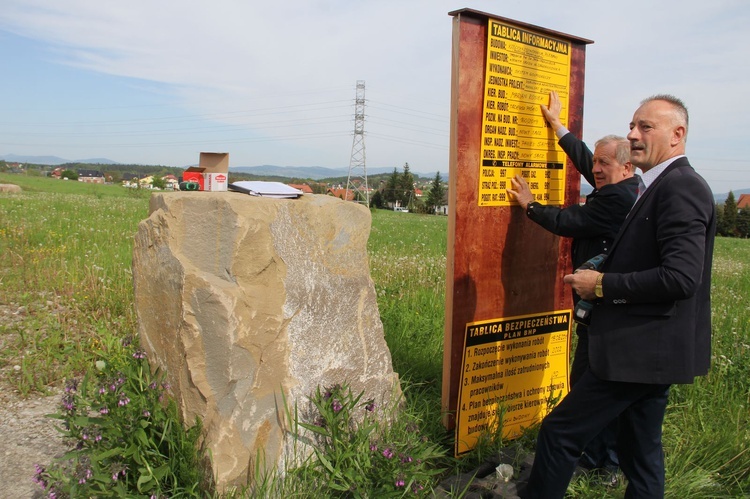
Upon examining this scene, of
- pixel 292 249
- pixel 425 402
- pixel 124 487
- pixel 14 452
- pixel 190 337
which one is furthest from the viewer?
pixel 425 402

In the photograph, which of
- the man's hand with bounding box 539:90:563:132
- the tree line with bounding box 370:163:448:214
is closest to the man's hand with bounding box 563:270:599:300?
the man's hand with bounding box 539:90:563:132

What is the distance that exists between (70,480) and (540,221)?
10.3 feet

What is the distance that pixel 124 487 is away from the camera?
2.77 meters

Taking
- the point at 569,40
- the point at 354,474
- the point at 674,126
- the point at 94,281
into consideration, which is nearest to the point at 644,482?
the point at 354,474

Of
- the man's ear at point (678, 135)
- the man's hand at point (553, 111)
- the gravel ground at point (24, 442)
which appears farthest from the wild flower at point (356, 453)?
the man's hand at point (553, 111)

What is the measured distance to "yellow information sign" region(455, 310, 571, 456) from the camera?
13.4 feet

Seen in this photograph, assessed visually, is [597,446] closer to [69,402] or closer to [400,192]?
[69,402]

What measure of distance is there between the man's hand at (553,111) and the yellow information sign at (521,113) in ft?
0.11

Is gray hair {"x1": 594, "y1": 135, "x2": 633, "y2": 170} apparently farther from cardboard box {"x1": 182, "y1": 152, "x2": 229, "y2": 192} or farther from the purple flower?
the purple flower

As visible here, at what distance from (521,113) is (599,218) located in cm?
100

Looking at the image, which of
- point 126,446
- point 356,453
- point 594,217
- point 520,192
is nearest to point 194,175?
point 126,446

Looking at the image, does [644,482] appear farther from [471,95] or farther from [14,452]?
[14,452]

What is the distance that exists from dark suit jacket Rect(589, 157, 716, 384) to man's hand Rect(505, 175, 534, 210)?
1.20 m

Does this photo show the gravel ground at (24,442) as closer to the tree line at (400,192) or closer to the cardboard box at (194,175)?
the cardboard box at (194,175)
